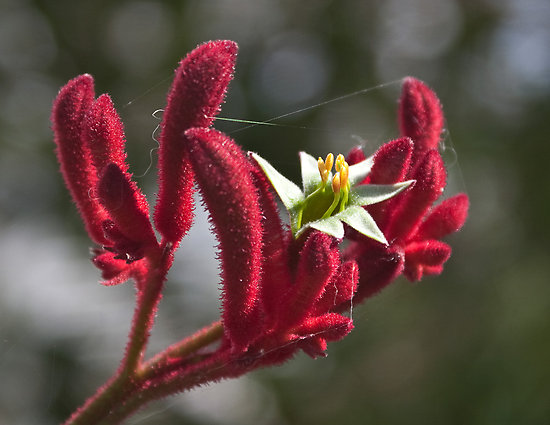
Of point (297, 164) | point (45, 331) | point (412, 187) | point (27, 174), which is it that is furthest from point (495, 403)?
point (27, 174)

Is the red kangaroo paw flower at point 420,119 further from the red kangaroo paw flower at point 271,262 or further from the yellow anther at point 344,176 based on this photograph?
the red kangaroo paw flower at point 271,262

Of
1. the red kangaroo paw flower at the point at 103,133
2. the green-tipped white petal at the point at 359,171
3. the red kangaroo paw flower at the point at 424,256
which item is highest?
the red kangaroo paw flower at the point at 103,133

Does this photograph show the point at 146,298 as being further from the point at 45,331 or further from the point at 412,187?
the point at 45,331

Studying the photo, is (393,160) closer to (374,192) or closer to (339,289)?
(374,192)

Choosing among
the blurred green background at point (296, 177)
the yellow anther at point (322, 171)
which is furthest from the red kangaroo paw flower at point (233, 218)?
the blurred green background at point (296, 177)

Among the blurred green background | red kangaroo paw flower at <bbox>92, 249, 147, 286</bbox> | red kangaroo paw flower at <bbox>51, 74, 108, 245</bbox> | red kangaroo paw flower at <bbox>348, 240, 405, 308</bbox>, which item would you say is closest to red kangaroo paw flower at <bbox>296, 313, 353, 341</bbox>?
red kangaroo paw flower at <bbox>348, 240, 405, 308</bbox>

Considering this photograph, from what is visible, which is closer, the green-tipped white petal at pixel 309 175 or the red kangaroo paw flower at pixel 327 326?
the red kangaroo paw flower at pixel 327 326

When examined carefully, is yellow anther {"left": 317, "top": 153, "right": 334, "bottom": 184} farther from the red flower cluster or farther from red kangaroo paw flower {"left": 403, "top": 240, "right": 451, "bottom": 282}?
red kangaroo paw flower {"left": 403, "top": 240, "right": 451, "bottom": 282}
